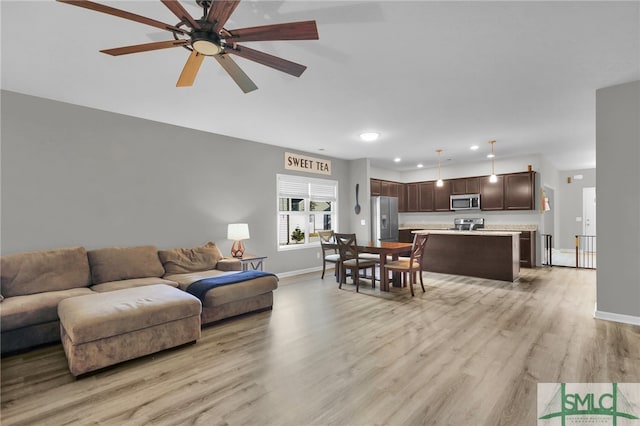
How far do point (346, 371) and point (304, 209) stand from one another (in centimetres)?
452

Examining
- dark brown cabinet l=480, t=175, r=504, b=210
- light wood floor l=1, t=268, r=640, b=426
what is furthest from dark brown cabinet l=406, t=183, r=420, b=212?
light wood floor l=1, t=268, r=640, b=426

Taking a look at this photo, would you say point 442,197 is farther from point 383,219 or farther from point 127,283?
point 127,283

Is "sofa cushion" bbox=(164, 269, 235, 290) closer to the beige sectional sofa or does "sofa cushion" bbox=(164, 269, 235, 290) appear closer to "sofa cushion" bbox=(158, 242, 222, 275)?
the beige sectional sofa

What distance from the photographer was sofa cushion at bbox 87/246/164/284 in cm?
365

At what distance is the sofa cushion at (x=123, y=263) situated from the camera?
12.0 feet

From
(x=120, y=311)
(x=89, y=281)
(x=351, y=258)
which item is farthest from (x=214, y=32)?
(x=351, y=258)

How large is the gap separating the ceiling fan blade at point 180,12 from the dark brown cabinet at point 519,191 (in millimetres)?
7471

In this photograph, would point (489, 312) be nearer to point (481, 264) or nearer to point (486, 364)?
point (486, 364)

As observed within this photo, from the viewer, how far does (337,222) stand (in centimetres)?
743

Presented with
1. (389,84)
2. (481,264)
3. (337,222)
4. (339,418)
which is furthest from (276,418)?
(337,222)

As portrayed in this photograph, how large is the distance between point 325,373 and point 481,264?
4.50 meters

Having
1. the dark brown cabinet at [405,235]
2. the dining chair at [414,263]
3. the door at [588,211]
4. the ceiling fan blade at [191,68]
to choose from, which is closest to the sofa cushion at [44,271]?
the ceiling fan blade at [191,68]

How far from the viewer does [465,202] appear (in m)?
7.79

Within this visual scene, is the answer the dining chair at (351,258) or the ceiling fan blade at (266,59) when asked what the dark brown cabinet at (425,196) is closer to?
the dining chair at (351,258)
